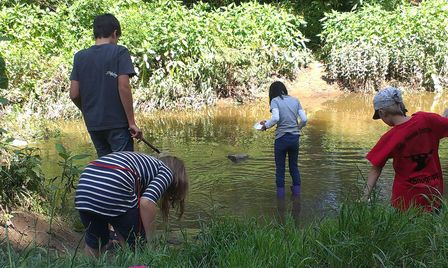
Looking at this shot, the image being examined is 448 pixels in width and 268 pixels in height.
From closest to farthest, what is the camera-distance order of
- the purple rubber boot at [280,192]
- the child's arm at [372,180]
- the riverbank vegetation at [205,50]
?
the child's arm at [372,180] → the purple rubber boot at [280,192] → the riverbank vegetation at [205,50]

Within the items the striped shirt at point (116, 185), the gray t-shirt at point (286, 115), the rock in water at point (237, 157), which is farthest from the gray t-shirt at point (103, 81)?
the rock in water at point (237, 157)

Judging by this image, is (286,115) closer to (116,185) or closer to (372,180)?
(372,180)

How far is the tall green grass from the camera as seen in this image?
10.4 ft

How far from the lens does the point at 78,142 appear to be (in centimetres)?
975

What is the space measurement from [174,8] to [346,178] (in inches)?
336

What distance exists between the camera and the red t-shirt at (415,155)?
415 centimetres

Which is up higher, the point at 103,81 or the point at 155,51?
the point at 103,81

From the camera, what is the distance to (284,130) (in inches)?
262

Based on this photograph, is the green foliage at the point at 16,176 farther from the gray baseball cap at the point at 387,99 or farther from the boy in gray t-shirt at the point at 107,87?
the gray baseball cap at the point at 387,99

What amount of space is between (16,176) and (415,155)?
10.7 feet

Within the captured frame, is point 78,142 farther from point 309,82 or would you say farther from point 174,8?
point 309,82

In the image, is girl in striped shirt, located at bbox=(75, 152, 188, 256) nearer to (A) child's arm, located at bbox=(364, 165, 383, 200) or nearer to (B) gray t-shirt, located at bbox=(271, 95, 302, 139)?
(A) child's arm, located at bbox=(364, 165, 383, 200)

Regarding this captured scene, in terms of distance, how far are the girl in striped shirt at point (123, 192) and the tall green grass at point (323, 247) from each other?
29 centimetres

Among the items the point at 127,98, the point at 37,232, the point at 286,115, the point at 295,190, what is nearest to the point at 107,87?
the point at 127,98
